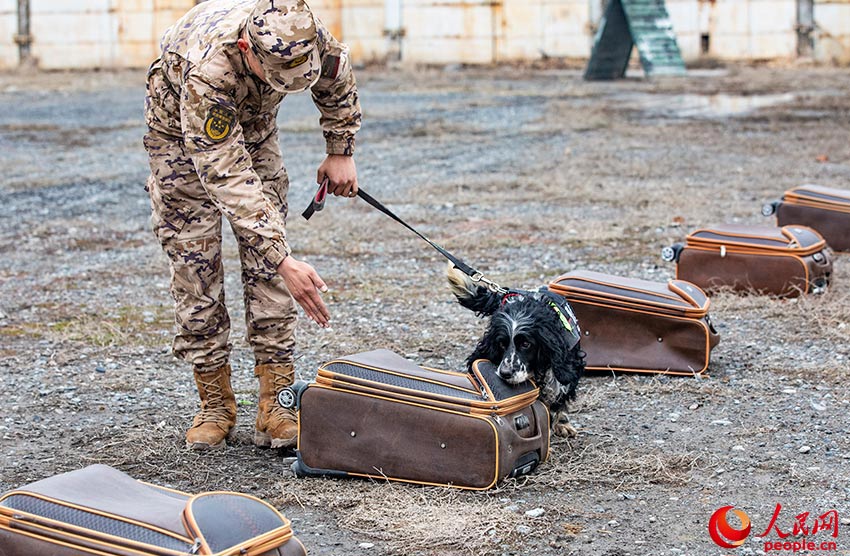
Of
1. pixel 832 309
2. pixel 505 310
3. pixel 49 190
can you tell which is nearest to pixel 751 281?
pixel 832 309

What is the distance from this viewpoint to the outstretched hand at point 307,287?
3.43 m

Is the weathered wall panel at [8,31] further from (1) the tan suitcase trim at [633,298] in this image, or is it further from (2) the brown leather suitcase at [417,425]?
(2) the brown leather suitcase at [417,425]

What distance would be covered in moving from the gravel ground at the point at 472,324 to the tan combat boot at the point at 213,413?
7 cm

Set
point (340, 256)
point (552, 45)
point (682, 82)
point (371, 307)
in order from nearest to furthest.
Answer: point (371, 307) < point (340, 256) < point (682, 82) < point (552, 45)

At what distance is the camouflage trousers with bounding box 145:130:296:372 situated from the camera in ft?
12.9

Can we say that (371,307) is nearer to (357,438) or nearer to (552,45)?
(357,438)

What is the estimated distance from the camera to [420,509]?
356cm

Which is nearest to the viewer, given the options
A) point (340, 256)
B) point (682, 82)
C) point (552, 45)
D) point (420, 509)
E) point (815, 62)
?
point (420, 509)

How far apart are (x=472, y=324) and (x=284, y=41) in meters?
2.94

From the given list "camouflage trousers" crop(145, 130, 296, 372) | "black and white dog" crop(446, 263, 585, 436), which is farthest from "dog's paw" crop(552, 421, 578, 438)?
"camouflage trousers" crop(145, 130, 296, 372)

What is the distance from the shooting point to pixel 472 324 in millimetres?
6090

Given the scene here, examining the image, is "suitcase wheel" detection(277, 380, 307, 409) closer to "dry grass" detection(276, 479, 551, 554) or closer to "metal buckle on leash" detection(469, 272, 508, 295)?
"dry grass" detection(276, 479, 551, 554)

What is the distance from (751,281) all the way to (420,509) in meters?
3.35

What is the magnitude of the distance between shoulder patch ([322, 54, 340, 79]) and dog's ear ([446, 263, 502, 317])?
36.1 inches
